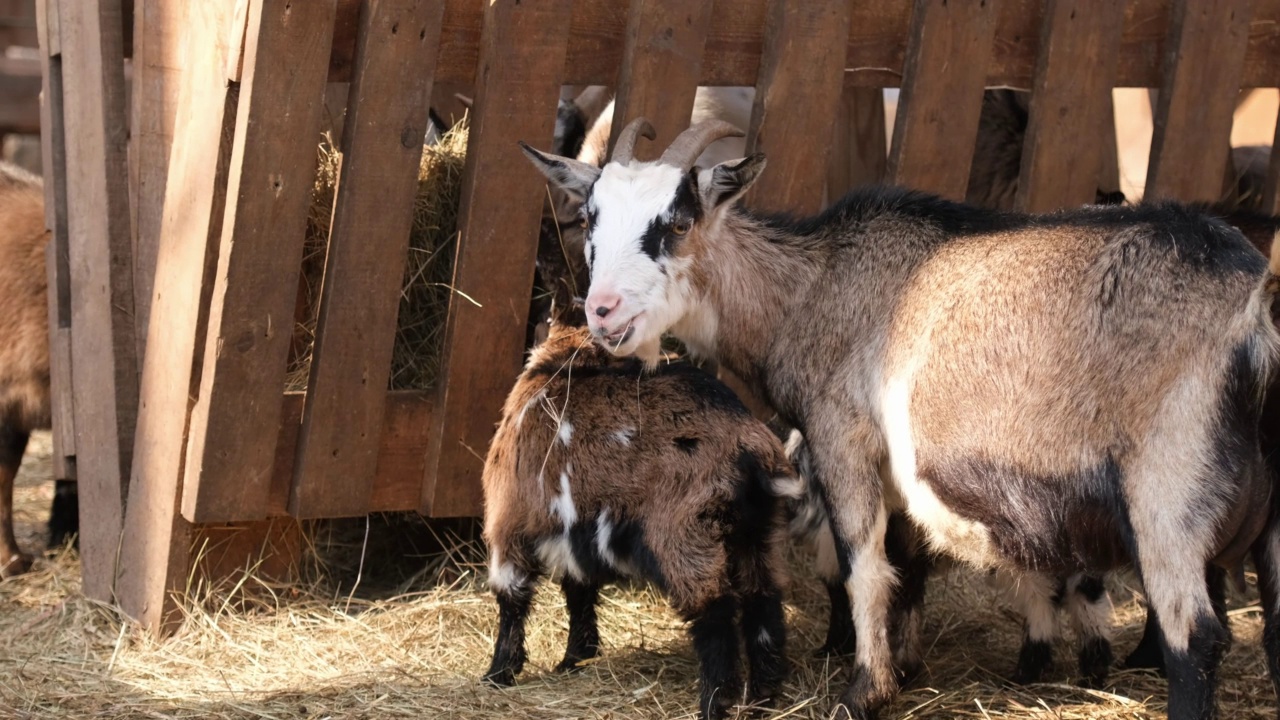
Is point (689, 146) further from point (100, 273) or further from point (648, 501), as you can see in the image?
point (100, 273)

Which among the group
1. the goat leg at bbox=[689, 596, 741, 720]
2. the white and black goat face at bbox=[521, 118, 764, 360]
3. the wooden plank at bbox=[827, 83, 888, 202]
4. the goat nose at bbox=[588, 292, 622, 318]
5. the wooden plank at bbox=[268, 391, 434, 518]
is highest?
the wooden plank at bbox=[827, 83, 888, 202]

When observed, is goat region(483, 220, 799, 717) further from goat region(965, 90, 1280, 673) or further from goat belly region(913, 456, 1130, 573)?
goat region(965, 90, 1280, 673)

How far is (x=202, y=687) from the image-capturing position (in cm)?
457

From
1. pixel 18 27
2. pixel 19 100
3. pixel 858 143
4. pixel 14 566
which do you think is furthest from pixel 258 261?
pixel 18 27

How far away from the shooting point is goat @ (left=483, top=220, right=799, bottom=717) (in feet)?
13.4

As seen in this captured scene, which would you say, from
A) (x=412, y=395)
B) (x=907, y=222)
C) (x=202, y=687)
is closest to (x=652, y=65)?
(x=907, y=222)

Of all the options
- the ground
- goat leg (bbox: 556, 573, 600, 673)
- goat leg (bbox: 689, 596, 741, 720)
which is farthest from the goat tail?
goat leg (bbox: 556, 573, 600, 673)

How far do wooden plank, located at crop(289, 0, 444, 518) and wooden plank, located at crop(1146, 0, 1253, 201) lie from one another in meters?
2.95

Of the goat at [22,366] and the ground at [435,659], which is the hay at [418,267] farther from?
the goat at [22,366]

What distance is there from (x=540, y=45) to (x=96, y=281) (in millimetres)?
1893

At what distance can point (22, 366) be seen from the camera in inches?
240

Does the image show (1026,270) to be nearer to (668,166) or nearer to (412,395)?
(668,166)

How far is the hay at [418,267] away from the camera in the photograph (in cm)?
528

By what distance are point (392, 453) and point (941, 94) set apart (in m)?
2.39
